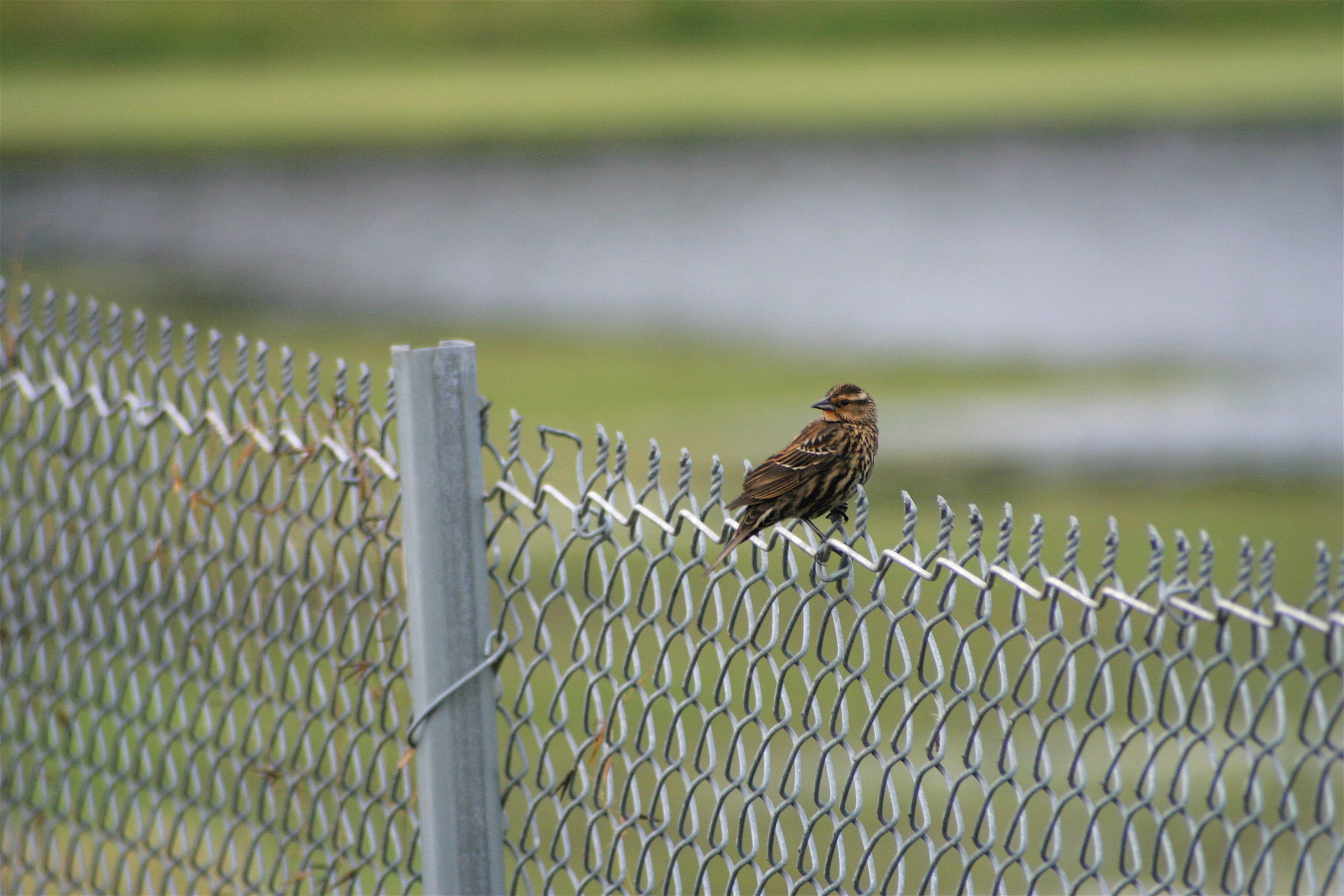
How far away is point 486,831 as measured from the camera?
2.35 meters

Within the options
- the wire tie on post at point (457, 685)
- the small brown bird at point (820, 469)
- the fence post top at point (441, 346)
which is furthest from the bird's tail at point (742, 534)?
the fence post top at point (441, 346)

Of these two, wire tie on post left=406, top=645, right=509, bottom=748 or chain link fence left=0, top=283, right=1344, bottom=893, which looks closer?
chain link fence left=0, top=283, right=1344, bottom=893

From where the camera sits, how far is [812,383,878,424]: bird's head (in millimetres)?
3273

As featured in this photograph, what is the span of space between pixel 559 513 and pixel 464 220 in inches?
427

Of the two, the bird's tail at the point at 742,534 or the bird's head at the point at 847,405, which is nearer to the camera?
the bird's tail at the point at 742,534

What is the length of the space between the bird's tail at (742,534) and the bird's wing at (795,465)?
5 centimetres

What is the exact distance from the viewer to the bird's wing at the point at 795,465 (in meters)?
2.78

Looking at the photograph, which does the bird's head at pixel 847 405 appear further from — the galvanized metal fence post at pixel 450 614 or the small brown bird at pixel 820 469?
the galvanized metal fence post at pixel 450 614

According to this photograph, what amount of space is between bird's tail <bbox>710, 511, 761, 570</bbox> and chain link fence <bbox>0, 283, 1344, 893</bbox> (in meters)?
0.03

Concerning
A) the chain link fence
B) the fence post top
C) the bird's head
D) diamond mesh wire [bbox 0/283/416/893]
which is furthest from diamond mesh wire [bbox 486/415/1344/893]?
the bird's head

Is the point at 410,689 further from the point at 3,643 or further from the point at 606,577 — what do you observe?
the point at 3,643

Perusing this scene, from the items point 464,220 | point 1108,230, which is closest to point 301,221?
point 464,220

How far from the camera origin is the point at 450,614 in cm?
232

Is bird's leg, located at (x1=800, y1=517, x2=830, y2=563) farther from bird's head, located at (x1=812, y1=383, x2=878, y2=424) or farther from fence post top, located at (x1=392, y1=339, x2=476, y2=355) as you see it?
bird's head, located at (x1=812, y1=383, x2=878, y2=424)
